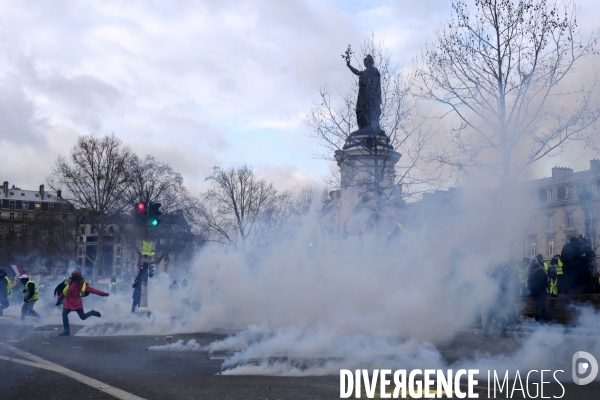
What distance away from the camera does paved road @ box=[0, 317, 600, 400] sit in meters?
6.98

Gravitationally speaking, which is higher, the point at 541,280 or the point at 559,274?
the point at 559,274

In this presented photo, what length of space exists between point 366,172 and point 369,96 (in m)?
2.97

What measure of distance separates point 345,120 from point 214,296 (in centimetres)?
949

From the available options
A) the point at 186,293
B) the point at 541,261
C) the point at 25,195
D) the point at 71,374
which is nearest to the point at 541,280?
the point at 541,261

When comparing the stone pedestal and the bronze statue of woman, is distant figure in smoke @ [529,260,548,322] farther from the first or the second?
the bronze statue of woman

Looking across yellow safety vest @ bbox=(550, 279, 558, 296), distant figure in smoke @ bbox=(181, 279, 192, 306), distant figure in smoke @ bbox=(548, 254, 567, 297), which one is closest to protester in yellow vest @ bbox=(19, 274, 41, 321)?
distant figure in smoke @ bbox=(181, 279, 192, 306)

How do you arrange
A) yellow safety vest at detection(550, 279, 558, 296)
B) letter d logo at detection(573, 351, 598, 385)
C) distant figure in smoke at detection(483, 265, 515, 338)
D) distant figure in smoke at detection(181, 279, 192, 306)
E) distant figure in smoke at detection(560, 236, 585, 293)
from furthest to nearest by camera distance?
→ distant figure in smoke at detection(181, 279, 192, 306) → distant figure in smoke at detection(560, 236, 585, 293) → yellow safety vest at detection(550, 279, 558, 296) → distant figure in smoke at detection(483, 265, 515, 338) → letter d logo at detection(573, 351, 598, 385)

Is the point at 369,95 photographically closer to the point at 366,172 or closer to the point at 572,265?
the point at 366,172

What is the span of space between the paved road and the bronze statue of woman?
42.5ft

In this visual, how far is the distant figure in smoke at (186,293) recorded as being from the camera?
1883 cm

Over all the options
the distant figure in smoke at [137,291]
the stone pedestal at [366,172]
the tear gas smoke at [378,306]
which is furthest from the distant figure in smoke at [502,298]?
the distant figure in smoke at [137,291]

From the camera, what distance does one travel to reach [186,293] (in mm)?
20172

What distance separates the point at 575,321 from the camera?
9688mm

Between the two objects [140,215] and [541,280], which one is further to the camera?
[140,215]
